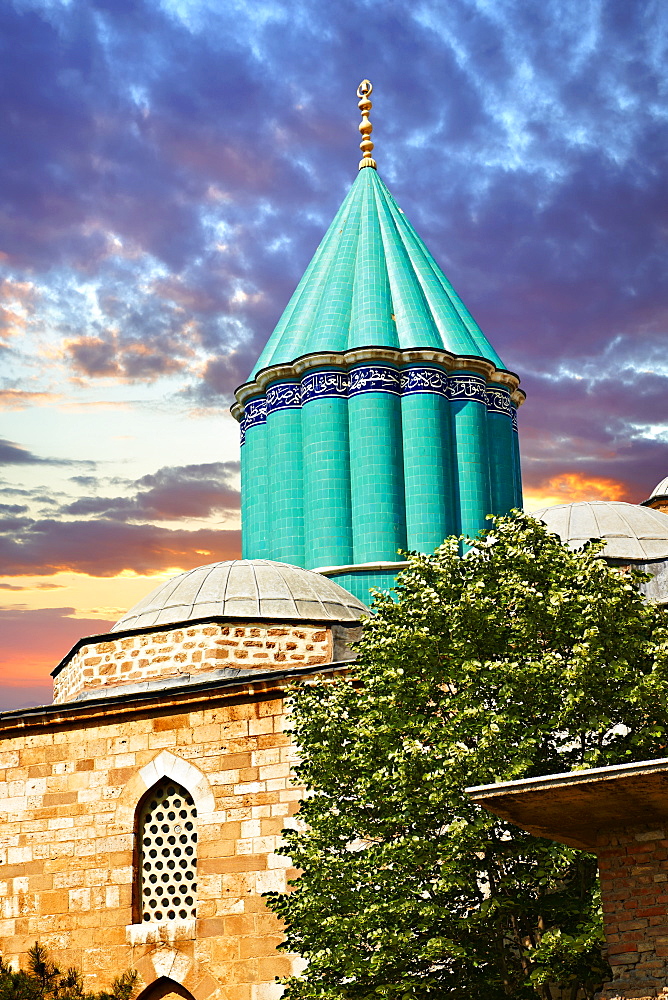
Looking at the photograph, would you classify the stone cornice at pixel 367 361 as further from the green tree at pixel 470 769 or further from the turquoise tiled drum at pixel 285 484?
the green tree at pixel 470 769

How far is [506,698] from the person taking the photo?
24.8 feet

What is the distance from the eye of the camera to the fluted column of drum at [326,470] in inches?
643

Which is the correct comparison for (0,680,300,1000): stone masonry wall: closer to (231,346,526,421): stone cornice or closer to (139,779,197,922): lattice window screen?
(139,779,197,922): lattice window screen

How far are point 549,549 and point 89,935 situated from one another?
17.6 ft

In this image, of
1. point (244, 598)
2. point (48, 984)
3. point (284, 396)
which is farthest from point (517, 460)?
point (48, 984)

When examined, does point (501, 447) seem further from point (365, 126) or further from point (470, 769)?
point (470, 769)

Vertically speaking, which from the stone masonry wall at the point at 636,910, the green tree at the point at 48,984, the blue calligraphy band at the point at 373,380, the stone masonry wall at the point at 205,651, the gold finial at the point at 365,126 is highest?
the gold finial at the point at 365,126

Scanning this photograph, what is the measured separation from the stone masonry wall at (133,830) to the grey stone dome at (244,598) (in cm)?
159

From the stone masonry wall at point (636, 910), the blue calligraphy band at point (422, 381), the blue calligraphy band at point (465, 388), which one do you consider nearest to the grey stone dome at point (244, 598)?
the blue calligraphy band at point (422, 381)

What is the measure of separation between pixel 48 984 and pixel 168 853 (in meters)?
1.47

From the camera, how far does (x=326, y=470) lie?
1673 cm

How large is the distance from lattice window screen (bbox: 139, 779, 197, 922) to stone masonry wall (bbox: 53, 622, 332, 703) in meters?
1.48

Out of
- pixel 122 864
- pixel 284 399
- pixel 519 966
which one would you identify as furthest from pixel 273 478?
pixel 519 966

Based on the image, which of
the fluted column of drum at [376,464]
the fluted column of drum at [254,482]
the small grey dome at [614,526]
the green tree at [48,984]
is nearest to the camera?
the green tree at [48,984]
